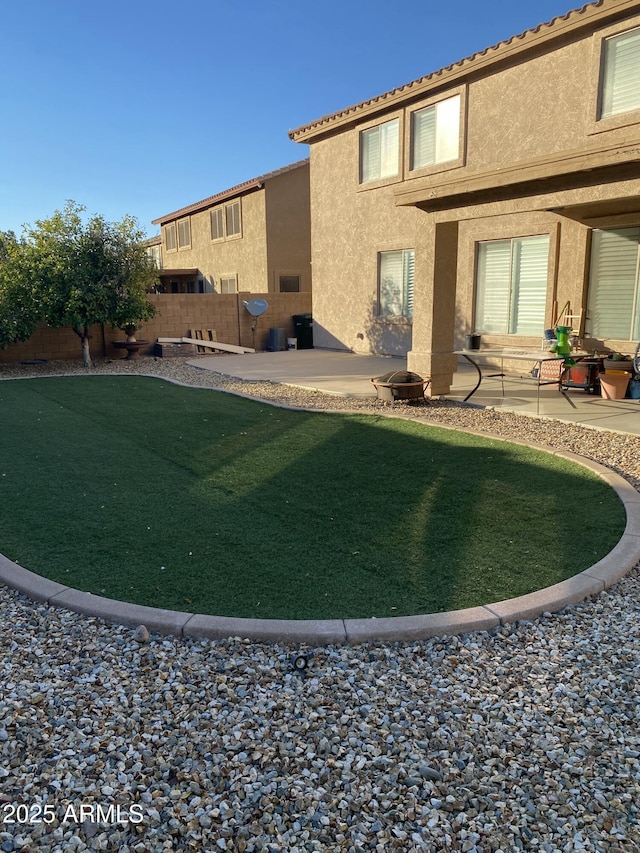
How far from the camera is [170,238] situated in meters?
30.8

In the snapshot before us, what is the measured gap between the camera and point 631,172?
679 cm

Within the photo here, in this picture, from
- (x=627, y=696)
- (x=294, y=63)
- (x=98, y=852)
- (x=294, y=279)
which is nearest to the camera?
(x=98, y=852)

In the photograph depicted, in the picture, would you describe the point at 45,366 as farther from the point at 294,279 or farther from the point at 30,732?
the point at 30,732

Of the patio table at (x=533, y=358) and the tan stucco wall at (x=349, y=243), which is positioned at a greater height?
the tan stucco wall at (x=349, y=243)

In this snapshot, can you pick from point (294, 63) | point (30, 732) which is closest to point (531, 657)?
point (30, 732)

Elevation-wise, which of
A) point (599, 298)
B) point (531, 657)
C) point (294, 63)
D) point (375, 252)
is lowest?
point (531, 657)

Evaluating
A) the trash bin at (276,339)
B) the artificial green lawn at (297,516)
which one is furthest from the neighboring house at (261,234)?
the artificial green lawn at (297,516)

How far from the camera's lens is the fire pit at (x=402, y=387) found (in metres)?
9.45

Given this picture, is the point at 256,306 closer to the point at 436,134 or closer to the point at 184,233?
the point at 436,134

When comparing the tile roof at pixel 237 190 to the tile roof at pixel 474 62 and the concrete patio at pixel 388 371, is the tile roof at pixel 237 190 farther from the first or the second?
the concrete patio at pixel 388 371

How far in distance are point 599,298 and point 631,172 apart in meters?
4.42

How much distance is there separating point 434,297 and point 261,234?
Result: 13.9 meters

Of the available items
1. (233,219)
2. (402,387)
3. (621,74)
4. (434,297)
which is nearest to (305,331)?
(233,219)

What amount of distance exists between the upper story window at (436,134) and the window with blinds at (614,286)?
3.95m
